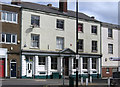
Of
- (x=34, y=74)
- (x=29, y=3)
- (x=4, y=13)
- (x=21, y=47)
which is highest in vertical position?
(x=29, y=3)

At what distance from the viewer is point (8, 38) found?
101ft

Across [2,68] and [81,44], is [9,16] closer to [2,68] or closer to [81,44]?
[2,68]

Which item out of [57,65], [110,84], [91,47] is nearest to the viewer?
[110,84]

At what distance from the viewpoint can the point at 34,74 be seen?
32.7 meters

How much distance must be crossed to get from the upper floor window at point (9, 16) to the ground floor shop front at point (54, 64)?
14.6 ft

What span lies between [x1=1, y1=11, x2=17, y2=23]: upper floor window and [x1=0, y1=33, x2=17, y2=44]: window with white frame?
1899mm

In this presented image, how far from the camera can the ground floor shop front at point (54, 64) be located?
32.5 metres

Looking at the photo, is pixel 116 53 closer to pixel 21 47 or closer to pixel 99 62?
pixel 99 62

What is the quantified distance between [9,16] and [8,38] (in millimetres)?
2820

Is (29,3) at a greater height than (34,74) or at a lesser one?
greater

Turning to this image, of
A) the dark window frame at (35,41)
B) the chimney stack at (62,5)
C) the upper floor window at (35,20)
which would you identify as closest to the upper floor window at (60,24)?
the chimney stack at (62,5)

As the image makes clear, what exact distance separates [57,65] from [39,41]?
4688mm

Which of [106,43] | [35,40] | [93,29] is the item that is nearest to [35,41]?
[35,40]

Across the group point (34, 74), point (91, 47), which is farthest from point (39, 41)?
point (91, 47)
